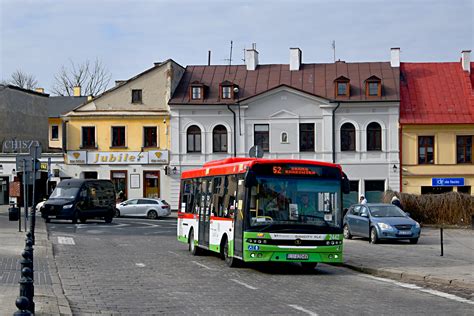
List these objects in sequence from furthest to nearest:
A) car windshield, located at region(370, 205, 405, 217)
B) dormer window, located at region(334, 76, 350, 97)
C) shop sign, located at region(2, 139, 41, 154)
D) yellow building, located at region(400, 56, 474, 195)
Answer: shop sign, located at region(2, 139, 41, 154)
dormer window, located at region(334, 76, 350, 97)
yellow building, located at region(400, 56, 474, 195)
car windshield, located at region(370, 205, 405, 217)

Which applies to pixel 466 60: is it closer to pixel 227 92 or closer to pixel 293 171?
pixel 227 92

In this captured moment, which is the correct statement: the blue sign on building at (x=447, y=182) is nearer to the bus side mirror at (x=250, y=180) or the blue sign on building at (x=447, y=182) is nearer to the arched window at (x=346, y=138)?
the arched window at (x=346, y=138)

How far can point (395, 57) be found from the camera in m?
57.8

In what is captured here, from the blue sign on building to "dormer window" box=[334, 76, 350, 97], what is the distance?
8.30 metres

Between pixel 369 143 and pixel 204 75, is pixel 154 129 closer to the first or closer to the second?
pixel 204 75

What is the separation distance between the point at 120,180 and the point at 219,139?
7860mm

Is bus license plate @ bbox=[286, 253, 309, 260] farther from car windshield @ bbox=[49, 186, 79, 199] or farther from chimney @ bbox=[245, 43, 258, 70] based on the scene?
chimney @ bbox=[245, 43, 258, 70]


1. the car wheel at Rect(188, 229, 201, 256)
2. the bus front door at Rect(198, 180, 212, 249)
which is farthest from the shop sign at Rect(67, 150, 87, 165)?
the bus front door at Rect(198, 180, 212, 249)

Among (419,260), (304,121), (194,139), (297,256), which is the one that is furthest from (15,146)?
(297,256)

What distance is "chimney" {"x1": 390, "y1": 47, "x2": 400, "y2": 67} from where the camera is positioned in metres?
57.7

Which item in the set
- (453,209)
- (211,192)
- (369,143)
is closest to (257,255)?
(211,192)

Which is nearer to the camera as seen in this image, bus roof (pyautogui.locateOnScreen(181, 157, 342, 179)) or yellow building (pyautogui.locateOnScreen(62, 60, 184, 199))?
bus roof (pyautogui.locateOnScreen(181, 157, 342, 179))

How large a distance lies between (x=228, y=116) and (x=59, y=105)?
28.4 m

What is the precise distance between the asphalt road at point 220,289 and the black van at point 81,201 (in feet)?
63.2
